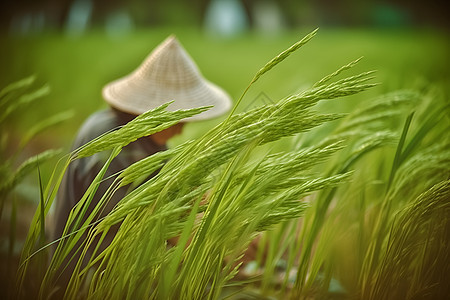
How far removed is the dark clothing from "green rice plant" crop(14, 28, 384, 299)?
0.23ft

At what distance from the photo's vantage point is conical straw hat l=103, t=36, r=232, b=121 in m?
0.91

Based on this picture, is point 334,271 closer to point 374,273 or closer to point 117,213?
point 374,273

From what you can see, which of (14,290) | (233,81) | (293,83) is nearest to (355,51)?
(293,83)

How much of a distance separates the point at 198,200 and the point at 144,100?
0.30 meters

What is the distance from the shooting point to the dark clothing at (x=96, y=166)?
0.83m

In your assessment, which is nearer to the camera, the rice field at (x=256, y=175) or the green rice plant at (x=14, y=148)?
the rice field at (x=256, y=175)

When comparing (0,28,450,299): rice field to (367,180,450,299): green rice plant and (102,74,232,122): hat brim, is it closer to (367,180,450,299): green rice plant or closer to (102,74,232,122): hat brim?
(367,180,450,299): green rice plant

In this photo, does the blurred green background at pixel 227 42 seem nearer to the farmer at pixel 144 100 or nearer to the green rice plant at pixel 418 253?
the farmer at pixel 144 100

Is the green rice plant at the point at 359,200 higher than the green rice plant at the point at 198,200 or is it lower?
lower

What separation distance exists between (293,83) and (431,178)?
1.28ft

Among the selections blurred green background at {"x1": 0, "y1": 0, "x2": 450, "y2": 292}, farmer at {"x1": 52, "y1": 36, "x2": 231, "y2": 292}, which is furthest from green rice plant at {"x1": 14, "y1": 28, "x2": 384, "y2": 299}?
blurred green background at {"x1": 0, "y1": 0, "x2": 450, "y2": 292}

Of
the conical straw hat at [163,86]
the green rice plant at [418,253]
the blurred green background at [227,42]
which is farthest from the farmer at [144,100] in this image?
the green rice plant at [418,253]

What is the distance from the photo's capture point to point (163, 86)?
918 mm

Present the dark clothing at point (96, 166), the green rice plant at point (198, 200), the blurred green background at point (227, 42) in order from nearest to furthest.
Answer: the green rice plant at point (198, 200) → the dark clothing at point (96, 166) → the blurred green background at point (227, 42)
